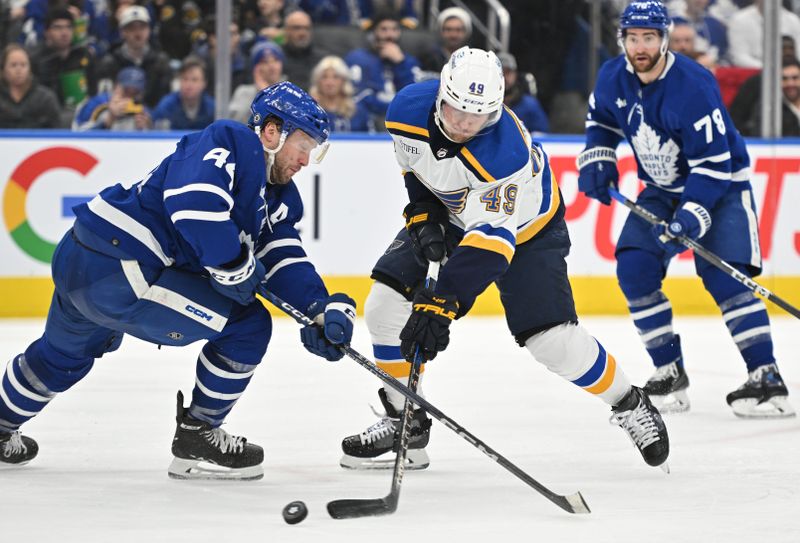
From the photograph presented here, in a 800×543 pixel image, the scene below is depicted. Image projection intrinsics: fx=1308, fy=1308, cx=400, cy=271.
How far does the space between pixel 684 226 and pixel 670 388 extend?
563 millimetres

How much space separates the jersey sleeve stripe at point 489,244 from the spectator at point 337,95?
3403 millimetres

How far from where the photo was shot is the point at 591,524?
8.47 ft

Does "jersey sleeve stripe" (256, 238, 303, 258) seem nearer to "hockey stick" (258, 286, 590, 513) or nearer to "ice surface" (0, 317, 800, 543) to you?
"hockey stick" (258, 286, 590, 513)

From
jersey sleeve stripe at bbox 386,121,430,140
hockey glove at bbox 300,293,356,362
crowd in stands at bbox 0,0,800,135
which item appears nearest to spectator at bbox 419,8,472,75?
crowd in stands at bbox 0,0,800,135

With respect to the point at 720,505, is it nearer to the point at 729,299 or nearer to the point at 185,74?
the point at 729,299

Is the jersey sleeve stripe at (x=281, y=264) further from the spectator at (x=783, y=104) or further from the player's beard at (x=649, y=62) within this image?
the spectator at (x=783, y=104)

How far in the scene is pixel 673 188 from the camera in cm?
417

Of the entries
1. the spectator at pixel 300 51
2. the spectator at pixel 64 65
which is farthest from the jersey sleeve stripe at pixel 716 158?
the spectator at pixel 64 65

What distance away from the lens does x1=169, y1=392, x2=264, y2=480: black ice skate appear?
302cm

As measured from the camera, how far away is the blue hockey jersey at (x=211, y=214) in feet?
8.95

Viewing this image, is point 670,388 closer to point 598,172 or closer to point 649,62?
point 598,172

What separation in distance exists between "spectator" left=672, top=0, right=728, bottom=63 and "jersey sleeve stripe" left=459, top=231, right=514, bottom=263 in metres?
4.11

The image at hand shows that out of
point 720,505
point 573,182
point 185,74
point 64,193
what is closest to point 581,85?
point 573,182

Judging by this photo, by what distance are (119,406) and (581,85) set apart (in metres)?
3.53
